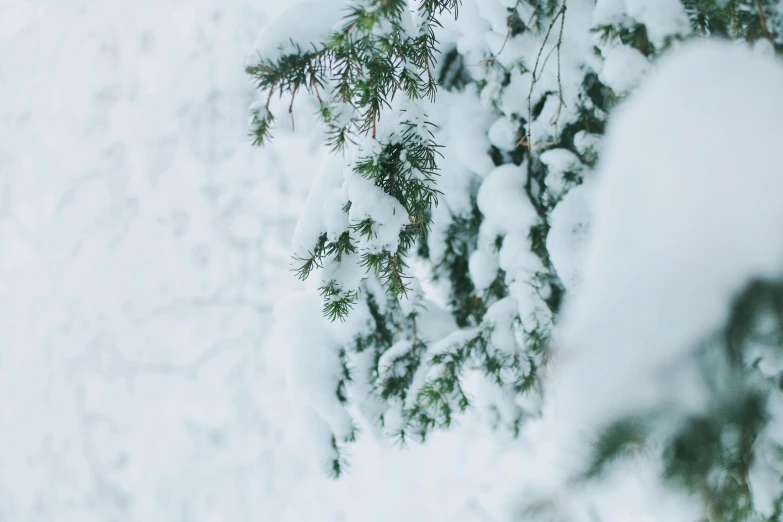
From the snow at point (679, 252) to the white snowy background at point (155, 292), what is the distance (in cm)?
230

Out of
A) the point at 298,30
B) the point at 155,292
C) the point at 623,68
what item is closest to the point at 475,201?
the point at 623,68

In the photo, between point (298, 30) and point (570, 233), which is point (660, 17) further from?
point (298, 30)

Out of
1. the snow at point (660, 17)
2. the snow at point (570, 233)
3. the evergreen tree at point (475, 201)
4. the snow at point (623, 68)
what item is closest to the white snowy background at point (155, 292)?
the evergreen tree at point (475, 201)

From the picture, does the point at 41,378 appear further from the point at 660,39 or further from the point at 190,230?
the point at 660,39

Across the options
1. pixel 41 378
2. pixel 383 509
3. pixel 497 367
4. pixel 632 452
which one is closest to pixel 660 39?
pixel 632 452

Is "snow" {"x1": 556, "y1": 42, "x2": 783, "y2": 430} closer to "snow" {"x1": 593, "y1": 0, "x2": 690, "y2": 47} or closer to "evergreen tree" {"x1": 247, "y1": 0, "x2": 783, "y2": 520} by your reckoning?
"evergreen tree" {"x1": 247, "y1": 0, "x2": 783, "y2": 520}

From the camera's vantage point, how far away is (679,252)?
609 millimetres

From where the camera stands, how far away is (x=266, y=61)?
30.4 inches

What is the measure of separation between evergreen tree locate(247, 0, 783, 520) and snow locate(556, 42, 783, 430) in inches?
1.6

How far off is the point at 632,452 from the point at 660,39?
791 millimetres

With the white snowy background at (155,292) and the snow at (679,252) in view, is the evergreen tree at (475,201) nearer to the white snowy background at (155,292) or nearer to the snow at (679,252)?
the snow at (679,252)

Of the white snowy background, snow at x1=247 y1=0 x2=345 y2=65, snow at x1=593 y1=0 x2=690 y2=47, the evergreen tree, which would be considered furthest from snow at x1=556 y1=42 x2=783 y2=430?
the white snowy background

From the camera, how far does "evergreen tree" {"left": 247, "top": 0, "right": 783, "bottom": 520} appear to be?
708mm

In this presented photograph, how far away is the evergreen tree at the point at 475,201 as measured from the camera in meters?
0.71
